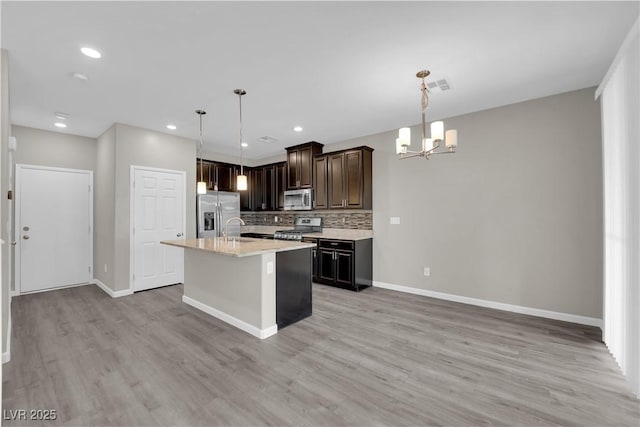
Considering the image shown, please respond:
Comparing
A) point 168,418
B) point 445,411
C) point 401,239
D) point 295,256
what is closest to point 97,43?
point 295,256

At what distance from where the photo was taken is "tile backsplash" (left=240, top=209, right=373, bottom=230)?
536 centimetres

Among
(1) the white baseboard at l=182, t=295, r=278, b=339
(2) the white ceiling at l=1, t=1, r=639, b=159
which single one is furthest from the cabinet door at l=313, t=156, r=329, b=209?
(1) the white baseboard at l=182, t=295, r=278, b=339

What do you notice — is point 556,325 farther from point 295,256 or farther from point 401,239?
point 295,256

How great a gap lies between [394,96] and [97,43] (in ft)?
9.80

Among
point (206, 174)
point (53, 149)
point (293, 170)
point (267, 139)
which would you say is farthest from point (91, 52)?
point (293, 170)

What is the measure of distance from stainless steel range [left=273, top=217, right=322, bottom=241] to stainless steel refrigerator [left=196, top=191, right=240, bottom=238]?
3.74ft

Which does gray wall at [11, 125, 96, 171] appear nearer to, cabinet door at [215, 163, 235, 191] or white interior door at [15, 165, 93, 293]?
white interior door at [15, 165, 93, 293]

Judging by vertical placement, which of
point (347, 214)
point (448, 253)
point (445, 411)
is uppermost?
point (347, 214)

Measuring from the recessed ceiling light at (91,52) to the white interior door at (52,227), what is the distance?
10.9 ft

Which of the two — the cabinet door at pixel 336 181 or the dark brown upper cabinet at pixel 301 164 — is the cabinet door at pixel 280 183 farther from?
the cabinet door at pixel 336 181

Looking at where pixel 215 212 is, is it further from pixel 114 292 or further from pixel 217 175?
pixel 114 292

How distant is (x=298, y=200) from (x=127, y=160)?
117 inches

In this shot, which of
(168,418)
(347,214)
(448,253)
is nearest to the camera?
(168,418)

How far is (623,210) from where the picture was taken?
2414 millimetres
